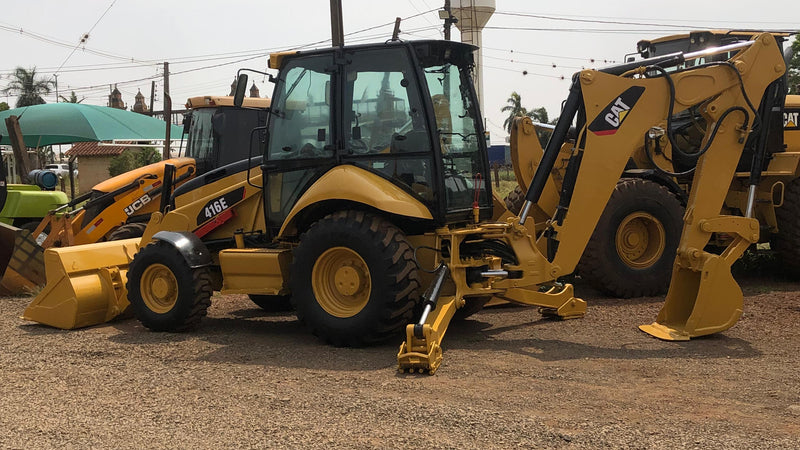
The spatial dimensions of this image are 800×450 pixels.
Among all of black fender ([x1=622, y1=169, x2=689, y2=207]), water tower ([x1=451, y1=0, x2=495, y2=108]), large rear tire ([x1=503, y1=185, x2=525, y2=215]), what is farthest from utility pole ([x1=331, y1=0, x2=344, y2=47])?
water tower ([x1=451, y1=0, x2=495, y2=108])

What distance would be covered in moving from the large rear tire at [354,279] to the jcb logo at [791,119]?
254 inches

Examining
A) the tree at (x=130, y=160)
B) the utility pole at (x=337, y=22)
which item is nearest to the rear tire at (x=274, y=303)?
the utility pole at (x=337, y=22)

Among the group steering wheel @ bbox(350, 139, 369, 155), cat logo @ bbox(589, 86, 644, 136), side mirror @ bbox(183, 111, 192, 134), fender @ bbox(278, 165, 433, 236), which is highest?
side mirror @ bbox(183, 111, 192, 134)

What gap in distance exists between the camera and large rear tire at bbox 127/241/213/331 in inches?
306

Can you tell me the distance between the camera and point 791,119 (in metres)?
10.8

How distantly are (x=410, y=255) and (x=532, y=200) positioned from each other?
57.0 inches

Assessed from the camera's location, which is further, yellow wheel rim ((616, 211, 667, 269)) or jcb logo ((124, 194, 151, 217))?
jcb logo ((124, 194, 151, 217))

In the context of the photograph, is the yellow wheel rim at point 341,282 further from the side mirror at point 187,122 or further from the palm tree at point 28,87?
the palm tree at point 28,87

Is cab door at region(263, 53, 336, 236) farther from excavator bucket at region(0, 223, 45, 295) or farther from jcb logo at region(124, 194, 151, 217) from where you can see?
jcb logo at region(124, 194, 151, 217)

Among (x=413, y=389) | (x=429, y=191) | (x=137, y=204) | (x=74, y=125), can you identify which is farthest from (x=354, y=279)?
(x=74, y=125)

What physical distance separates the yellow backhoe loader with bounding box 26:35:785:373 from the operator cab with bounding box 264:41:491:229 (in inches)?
0.5

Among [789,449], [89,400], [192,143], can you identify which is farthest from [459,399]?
[192,143]

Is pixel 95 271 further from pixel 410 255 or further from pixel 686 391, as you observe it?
pixel 686 391

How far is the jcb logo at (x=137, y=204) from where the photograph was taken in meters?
11.6
